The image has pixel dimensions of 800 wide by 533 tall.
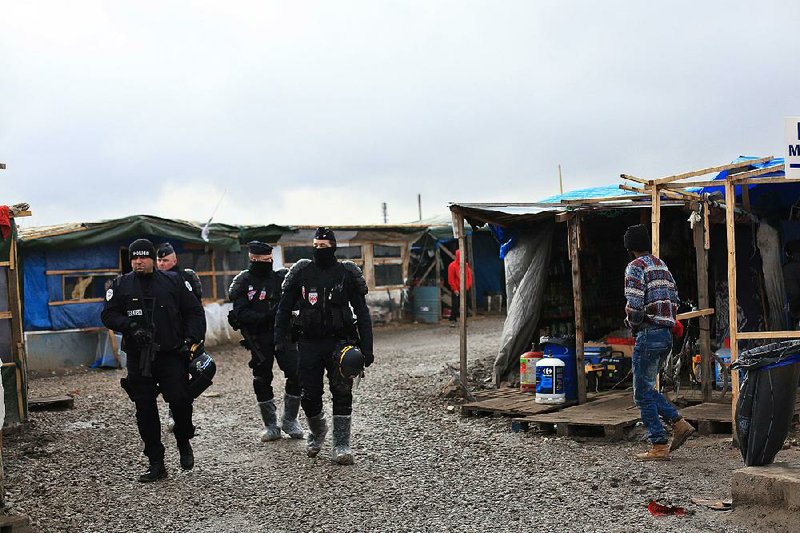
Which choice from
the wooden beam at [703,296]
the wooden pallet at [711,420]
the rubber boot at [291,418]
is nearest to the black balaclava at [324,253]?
the rubber boot at [291,418]

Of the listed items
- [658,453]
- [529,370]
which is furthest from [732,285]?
[529,370]

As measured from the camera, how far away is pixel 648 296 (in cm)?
762

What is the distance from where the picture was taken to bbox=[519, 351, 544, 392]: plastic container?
36.9ft

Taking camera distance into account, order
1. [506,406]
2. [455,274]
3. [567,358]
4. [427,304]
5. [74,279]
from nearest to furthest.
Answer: [506,406], [567,358], [74,279], [455,274], [427,304]

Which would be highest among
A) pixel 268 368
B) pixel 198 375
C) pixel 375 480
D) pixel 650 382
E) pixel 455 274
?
pixel 455 274

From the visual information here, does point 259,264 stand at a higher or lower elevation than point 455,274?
higher

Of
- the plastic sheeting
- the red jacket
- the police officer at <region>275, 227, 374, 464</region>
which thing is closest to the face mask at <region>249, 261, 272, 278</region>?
the police officer at <region>275, 227, 374, 464</region>

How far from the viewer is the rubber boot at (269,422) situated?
29.9 feet

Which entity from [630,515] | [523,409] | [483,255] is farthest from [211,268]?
[630,515]

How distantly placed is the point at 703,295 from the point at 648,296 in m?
2.33

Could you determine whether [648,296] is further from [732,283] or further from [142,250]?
[142,250]

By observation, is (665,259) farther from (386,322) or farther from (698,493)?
(386,322)

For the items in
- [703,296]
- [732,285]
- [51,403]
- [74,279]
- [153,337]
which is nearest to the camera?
[153,337]

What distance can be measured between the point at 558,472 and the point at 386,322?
53.2 ft
